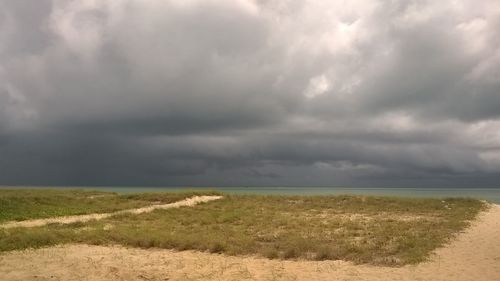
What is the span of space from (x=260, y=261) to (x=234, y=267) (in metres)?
1.42

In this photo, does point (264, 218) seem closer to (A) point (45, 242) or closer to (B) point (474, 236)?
(B) point (474, 236)

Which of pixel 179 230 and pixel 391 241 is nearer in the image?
pixel 391 241

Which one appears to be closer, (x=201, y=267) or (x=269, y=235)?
(x=201, y=267)

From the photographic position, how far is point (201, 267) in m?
15.6

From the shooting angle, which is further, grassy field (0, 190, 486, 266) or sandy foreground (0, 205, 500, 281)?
grassy field (0, 190, 486, 266)

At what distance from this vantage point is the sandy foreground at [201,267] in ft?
46.8

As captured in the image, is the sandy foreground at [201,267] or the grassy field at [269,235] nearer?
the sandy foreground at [201,267]

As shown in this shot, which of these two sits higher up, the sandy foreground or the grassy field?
the grassy field

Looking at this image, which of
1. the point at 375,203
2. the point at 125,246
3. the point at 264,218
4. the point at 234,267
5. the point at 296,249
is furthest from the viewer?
the point at 375,203

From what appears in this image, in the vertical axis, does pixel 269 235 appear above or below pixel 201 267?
above

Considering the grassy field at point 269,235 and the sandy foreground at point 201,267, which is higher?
the grassy field at point 269,235

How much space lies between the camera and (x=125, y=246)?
19.6 m

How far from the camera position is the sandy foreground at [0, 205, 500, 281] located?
1427 centimetres

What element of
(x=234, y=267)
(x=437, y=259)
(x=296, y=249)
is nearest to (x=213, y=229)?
(x=296, y=249)
